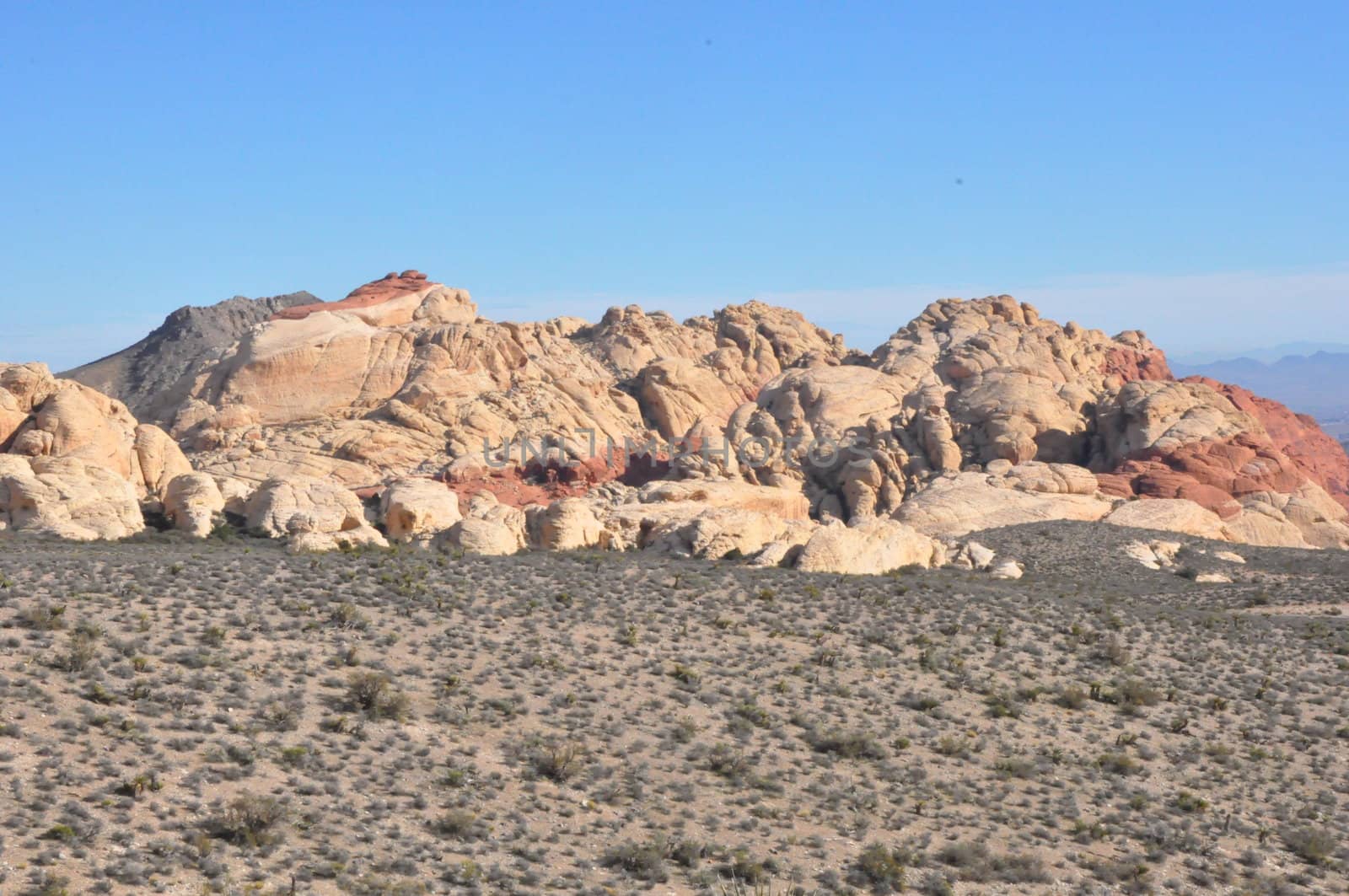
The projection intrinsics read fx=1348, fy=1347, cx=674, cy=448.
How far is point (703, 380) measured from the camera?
103 m

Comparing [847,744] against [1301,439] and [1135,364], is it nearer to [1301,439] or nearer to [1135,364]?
[1301,439]

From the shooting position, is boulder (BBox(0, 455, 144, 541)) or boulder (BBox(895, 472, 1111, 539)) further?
boulder (BBox(895, 472, 1111, 539))

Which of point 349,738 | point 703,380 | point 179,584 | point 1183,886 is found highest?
point 703,380

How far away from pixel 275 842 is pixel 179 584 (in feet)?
55.7

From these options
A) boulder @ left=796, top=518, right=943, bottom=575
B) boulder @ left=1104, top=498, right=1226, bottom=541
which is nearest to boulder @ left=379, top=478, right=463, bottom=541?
boulder @ left=796, top=518, right=943, bottom=575

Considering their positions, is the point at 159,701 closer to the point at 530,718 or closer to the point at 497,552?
the point at 530,718

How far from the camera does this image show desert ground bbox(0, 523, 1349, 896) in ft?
86.9

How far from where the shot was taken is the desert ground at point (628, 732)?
86.9 ft

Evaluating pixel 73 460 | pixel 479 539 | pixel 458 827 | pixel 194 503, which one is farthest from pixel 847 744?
pixel 73 460

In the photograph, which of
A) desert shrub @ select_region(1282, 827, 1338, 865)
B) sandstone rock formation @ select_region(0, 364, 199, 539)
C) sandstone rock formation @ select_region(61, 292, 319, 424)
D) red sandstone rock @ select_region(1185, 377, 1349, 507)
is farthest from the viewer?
sandstone rock formation @ select_region(61, 292, 319, 424)

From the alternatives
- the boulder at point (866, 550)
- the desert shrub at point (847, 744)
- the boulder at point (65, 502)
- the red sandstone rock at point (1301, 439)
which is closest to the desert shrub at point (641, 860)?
the desert shrub at point (847, 744)

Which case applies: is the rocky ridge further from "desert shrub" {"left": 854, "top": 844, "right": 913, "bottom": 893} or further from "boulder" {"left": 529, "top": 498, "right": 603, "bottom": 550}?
"desert shrub" {"left": 854, "top": 844, "right": 913, "bottom": 893}

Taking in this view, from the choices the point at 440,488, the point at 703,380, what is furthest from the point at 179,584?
the point at 703,380

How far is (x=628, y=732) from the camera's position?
3394 cm
